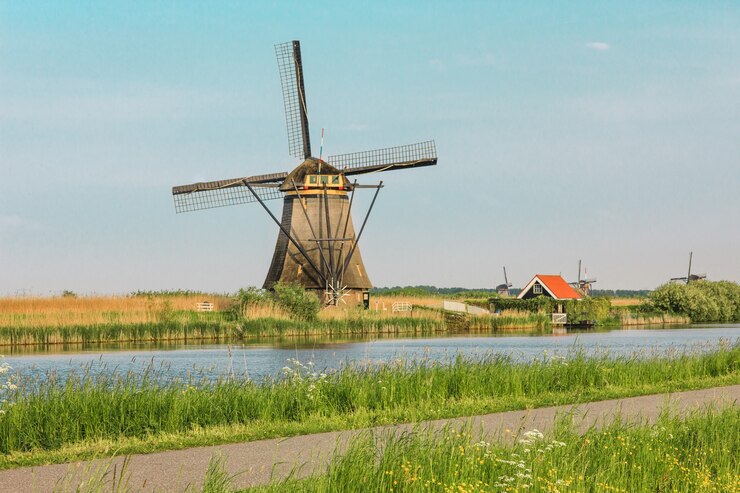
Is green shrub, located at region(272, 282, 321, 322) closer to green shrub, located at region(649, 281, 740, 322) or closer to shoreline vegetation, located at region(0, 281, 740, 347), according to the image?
shoreline vegetation, located at region(0, 281, 740, 347)

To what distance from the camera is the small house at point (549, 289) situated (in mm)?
61656

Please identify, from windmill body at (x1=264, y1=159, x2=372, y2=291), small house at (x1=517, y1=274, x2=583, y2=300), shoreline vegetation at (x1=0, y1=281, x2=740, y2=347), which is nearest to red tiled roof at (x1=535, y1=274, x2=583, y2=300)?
small house at (x1=517, y1=274, x2=583, y2=300)

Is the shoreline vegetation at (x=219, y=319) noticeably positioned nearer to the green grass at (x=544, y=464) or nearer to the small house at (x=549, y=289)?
the small house at (x=549, y=289)

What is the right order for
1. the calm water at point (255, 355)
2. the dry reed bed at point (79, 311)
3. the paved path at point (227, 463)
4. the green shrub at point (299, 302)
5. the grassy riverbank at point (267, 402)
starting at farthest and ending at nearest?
the green shrub at point (299, 302) → the dry reed bed at point (79, 311) → the calm water at point (255, 355) → the grassy riverbank at point (267, 402) → the paved path at point (227, 463)

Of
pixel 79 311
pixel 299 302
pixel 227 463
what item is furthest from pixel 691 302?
pixel 227 463

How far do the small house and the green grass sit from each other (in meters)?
52.3

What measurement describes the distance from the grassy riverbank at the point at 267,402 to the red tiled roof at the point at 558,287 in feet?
151

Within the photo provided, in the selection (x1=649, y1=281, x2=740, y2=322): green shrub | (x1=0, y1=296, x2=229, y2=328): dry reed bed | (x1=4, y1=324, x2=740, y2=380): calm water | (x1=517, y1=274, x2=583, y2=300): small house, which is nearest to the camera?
(x1=4, y1=324, x2=740, y2=380): calm water

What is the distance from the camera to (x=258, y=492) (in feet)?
22.4

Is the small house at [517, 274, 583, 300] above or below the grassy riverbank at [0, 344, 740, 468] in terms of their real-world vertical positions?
above

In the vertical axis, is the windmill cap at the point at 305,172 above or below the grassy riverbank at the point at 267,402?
above

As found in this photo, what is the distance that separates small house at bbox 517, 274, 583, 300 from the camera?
61.7m

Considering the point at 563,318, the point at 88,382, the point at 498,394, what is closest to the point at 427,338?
the point at 563,318

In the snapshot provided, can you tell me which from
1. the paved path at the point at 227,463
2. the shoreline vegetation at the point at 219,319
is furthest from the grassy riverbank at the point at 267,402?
the shoreline vegetation at the point at 219,319
